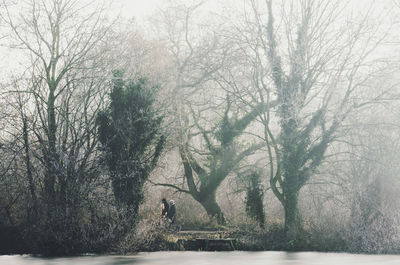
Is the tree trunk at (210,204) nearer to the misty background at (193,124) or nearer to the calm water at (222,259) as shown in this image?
the misty background at (193,124)

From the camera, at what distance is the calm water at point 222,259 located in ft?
64.3

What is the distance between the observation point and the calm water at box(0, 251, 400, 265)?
64.3 feet

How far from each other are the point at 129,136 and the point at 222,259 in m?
6.23

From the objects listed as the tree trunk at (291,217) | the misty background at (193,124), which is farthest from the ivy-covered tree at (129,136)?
the tree trunk at (291,217)

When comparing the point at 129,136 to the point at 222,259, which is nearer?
the point at 222,259

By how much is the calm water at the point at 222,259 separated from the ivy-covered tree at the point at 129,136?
9.48 feet

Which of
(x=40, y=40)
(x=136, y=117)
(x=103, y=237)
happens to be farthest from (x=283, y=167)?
(x=40, y=40)

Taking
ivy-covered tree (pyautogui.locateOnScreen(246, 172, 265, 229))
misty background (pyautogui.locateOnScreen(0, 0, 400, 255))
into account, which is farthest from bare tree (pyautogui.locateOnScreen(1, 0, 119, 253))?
ivy-covered tree (pyautogui.locateOnScreen(246, 172, 265, 229))

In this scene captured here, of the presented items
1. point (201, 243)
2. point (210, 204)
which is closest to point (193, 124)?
point (210, 204)

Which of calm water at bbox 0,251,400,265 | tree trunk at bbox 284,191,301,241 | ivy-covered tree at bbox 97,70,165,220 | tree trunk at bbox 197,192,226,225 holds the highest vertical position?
ivy-covered tree at bbox 97,70,165,220

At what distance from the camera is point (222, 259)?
68.4 ft

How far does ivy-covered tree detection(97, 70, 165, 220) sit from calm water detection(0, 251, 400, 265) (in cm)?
289

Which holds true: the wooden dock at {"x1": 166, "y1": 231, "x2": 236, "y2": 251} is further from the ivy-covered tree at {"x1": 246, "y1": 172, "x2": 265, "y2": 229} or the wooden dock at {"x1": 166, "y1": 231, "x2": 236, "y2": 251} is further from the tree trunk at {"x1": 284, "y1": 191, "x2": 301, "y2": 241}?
the ivy-covered tree at {"x1": 246, "y1": 172, "x2": 265, "y2": 229}

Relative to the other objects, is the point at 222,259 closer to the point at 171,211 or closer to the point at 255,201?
the point at 255,201
